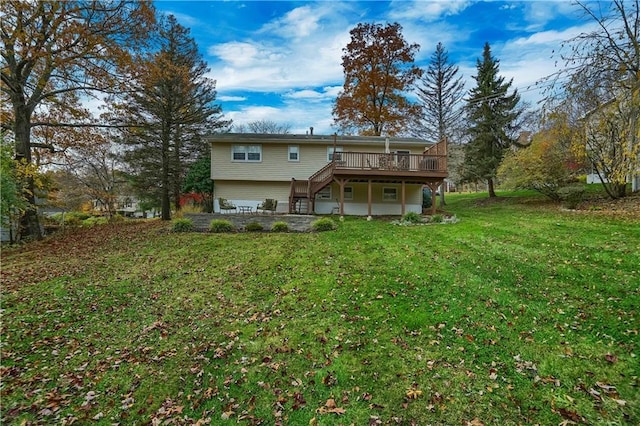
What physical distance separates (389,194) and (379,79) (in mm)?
10875

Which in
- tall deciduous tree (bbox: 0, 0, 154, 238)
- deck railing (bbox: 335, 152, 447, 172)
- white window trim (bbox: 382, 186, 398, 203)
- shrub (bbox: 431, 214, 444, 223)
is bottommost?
shrub (bbox: 431, 214, 444, 223)

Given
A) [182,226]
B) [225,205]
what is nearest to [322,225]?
[182,226]

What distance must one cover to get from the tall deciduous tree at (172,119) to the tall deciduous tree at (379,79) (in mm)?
10852

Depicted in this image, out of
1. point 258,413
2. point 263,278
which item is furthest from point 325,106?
point 258,413

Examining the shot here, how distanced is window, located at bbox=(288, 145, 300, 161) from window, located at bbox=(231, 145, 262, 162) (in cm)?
182

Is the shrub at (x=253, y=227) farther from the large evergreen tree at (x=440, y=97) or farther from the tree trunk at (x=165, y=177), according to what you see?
the large evergreen tree at (x=440, y=97)

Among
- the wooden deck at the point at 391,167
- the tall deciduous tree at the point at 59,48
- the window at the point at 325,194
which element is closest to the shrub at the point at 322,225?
the wooden deck at the point at 391,167

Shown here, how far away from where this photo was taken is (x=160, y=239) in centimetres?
1206

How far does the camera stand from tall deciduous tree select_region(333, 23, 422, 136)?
25141mm

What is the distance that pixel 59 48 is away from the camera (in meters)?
11.5

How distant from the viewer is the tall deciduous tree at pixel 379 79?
2514cm

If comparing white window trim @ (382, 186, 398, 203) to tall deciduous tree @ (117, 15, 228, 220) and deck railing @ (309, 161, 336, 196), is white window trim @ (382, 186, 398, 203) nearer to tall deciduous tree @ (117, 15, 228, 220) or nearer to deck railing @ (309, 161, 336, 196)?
deck railing @ (309, 161, 336, 196)

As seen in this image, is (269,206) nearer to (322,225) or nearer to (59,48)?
(322,225)

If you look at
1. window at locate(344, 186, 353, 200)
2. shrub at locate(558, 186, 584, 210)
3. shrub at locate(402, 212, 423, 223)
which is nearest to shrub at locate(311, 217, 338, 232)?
shrub at locate(402, 212, 423, 223)
